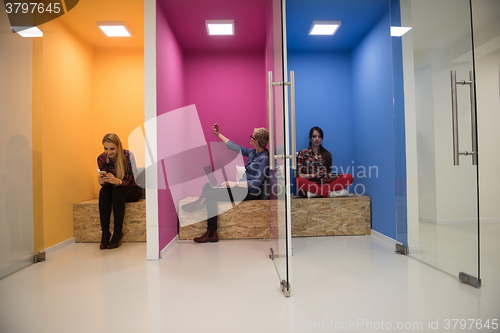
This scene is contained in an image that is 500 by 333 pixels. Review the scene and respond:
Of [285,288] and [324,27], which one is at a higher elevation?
[324,27]

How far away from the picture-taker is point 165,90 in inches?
112

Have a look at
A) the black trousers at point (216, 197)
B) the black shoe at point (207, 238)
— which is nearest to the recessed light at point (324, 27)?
the black trousers at point (216, 197)

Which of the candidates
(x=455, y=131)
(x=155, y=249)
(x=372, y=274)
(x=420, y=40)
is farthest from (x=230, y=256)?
(x=420, y=40)

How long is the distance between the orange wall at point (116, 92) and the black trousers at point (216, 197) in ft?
3.83

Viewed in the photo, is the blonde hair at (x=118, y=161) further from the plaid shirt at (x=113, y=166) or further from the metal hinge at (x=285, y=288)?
the metal hinge at (x=285, y=288)

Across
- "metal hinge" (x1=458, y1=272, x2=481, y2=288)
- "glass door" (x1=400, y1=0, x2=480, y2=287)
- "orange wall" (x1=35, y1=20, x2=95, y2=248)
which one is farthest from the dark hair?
"orange wall" (x1=35, y1=20, x2=95, y2=248)

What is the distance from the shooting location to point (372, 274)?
2.04 m

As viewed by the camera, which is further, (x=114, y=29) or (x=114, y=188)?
(x=114, y=29)

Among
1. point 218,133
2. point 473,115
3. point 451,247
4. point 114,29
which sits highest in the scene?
point 114,29

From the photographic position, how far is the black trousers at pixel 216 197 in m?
3.09

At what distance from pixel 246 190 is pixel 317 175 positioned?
87 centimetres

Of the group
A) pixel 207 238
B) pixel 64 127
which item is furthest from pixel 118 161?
pixel 207 238

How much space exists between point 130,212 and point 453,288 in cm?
275

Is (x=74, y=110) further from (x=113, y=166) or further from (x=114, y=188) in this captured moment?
(x=114, y=188)
